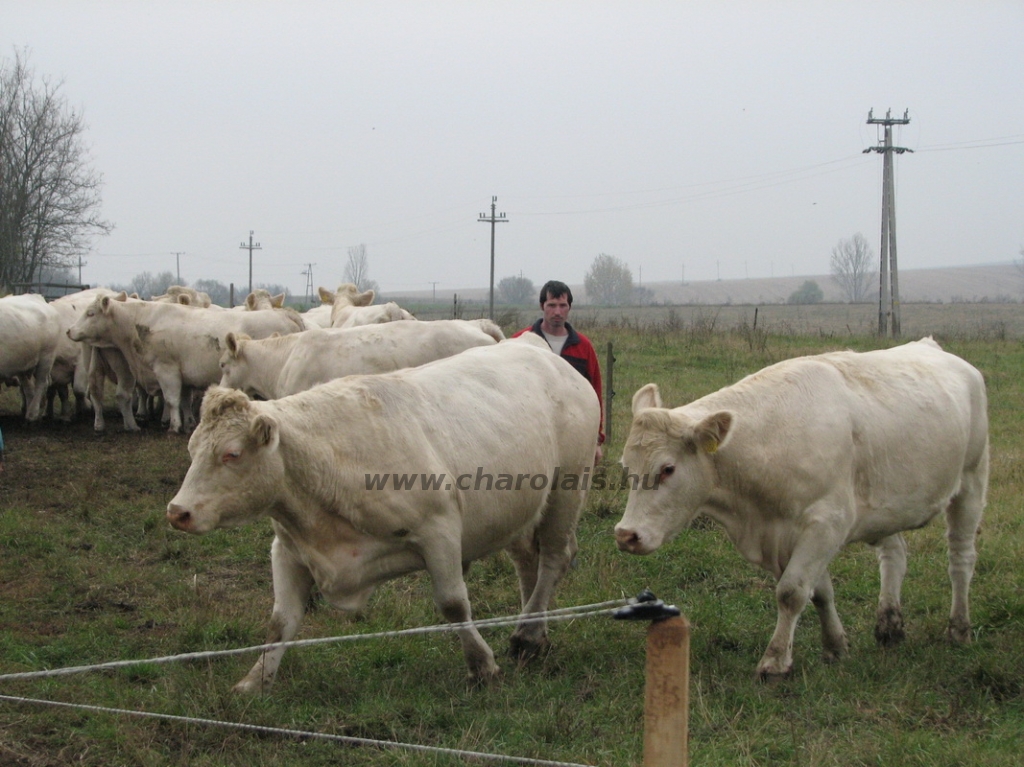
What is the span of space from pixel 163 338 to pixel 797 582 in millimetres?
11196

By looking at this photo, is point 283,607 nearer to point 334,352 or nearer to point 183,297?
point 334,352

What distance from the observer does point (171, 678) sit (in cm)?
507

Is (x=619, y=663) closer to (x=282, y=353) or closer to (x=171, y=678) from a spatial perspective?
(x=171, y=678)

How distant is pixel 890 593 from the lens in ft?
20.5

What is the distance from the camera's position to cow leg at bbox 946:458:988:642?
20.5 ft

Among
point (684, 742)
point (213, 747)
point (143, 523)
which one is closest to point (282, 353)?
point (143, 523)

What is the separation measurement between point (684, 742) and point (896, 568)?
12.9 ft

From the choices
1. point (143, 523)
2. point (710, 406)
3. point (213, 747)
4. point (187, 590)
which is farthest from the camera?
point (143, 523)

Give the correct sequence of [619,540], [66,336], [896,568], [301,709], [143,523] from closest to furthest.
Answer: [301,709], [619,540], [896,568], [143,523], [66,336]

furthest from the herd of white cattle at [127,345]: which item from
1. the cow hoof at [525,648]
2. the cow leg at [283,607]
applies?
the cow leg at [283,607]

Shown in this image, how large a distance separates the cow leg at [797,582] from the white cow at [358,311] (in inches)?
321

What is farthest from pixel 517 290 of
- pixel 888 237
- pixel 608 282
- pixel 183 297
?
pixel 183 297

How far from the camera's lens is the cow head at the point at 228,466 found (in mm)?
4734

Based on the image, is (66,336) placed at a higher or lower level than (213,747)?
higher
